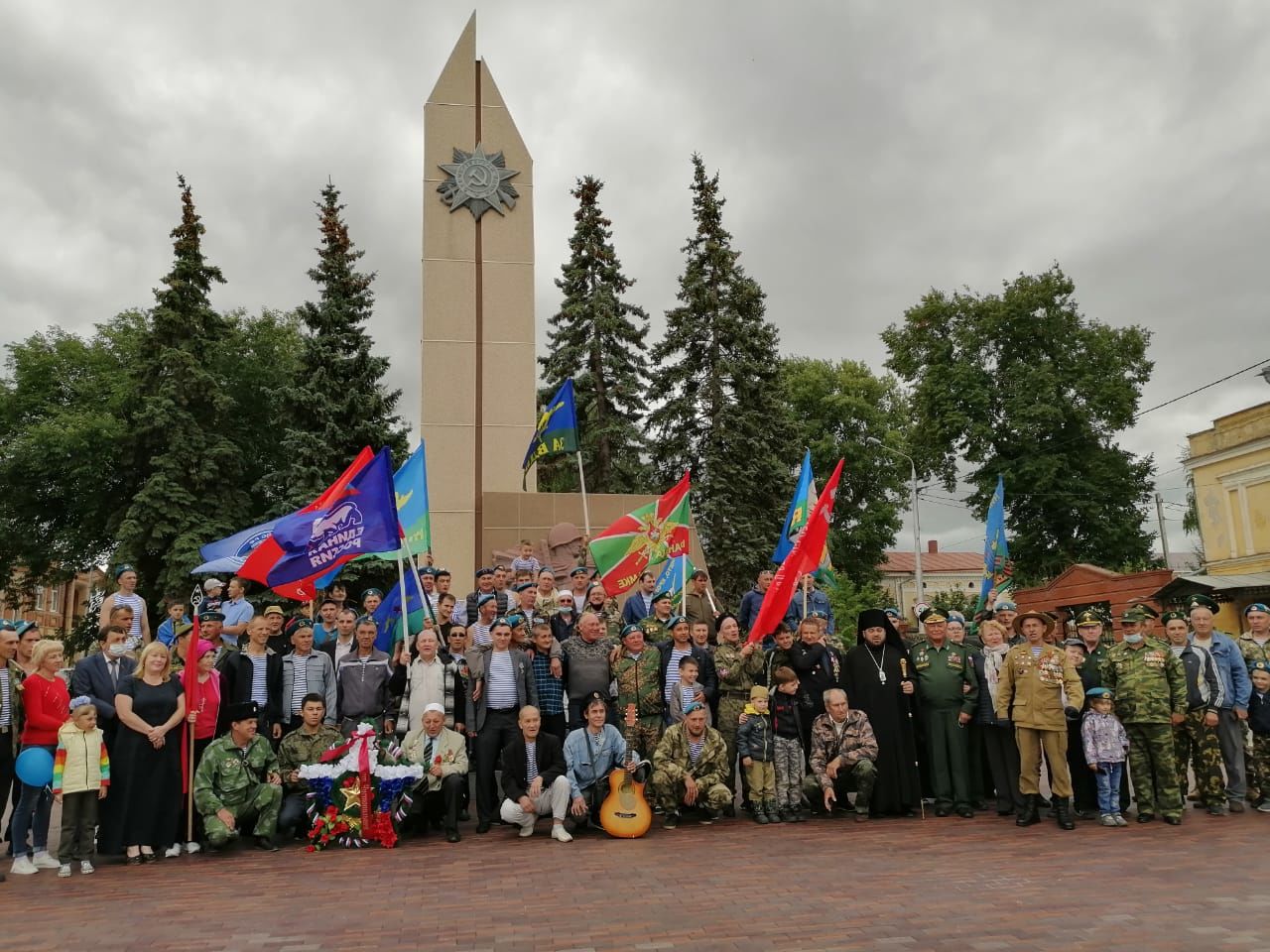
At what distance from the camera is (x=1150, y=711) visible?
8.78 metres

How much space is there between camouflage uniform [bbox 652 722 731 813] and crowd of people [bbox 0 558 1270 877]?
2cm

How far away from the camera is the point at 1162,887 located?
6148 millimetres

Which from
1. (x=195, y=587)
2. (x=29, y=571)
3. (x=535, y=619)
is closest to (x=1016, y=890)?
(x=535, y=619)

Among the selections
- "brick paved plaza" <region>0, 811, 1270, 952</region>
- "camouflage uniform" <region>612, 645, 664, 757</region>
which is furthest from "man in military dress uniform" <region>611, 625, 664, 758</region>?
"brick paved plaza" <region>0, 811, 1270, 952</region>

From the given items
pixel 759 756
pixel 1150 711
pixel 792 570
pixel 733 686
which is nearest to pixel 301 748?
pixel 733 686

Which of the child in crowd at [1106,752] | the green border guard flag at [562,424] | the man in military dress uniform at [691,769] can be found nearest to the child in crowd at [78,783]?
the man in military dress uniform at [691,769]

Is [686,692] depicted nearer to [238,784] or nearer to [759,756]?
[759,756]

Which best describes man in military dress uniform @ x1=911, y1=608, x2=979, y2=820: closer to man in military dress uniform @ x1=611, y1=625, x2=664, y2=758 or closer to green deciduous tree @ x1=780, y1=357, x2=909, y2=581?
man in military dress uniform @ x1=611, y1=625, x2=664, y2=758

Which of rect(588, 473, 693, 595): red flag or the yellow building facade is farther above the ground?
the yellow building facade

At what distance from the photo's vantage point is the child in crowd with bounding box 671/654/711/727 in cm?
938

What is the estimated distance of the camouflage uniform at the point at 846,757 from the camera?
9117mm

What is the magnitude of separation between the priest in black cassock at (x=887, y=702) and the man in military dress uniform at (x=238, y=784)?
17.4 feet

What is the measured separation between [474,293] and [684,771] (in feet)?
47.2

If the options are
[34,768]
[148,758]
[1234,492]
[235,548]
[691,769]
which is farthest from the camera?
[1234,492]
